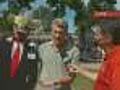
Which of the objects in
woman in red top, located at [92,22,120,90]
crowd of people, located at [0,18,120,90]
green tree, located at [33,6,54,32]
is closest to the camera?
woman in red top, located at [92,22,120,90]

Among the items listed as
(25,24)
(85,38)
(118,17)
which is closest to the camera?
(118,17)

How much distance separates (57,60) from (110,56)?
985 millimetres

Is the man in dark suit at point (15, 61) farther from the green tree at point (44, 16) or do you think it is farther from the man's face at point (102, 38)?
the green tree at point (44, 16)

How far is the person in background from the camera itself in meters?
4.59

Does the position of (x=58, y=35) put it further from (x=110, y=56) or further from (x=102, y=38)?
(x=110, y=56)

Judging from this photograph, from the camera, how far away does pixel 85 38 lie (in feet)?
48.5

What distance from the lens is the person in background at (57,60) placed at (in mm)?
4590

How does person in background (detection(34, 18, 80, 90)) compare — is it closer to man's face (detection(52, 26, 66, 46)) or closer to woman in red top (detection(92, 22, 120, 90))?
man's face (detection(52, 26, 66, 46))

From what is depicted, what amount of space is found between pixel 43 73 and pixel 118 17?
971 mm

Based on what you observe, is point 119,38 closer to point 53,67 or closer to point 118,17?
point 118,17

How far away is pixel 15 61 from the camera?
18.0 feet

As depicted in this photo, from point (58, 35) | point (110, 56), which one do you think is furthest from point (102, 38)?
point (58, 35)

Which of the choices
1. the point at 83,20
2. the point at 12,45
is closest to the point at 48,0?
the point at 83,20

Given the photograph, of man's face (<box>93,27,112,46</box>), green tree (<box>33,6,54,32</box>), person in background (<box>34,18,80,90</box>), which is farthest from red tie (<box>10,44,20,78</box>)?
green tree (<box>33,6,54,32</box>)
